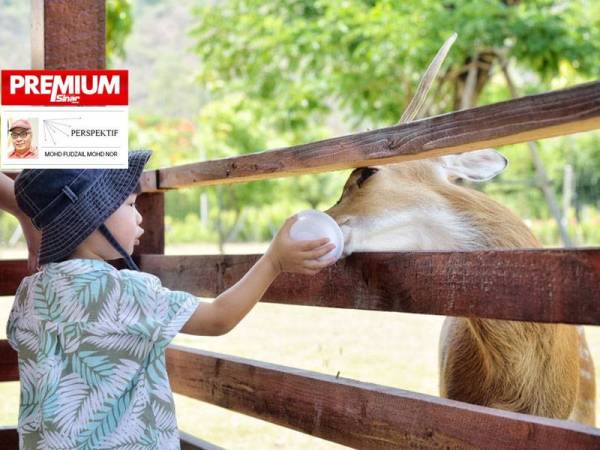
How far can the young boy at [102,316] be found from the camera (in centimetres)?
194

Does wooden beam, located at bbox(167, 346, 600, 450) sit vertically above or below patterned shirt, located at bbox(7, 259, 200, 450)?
below

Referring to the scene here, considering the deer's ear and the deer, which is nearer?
the deer

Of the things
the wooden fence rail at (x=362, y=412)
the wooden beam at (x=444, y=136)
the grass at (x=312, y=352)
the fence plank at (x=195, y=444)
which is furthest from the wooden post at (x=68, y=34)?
the grass at (x=312, y=352)

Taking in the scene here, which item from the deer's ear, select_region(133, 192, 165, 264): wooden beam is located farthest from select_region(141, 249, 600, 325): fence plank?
→ select_region(133, 192, 165, 264): wooden beam

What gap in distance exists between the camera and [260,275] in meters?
1.95

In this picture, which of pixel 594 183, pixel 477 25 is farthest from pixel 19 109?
pixel 594 183

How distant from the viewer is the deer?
2602 millimetres

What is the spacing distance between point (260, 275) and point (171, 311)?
0.22 metres

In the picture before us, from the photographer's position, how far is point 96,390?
77.0 inches

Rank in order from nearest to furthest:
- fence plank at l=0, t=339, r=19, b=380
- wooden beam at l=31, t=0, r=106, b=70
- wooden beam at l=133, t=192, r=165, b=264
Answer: wooden beam at l=31, t=0, r=106, b=70 → fence plank at l=0, t=339, r=19, b=380 → wooden beam at l=133, t=192, r=165, b=264

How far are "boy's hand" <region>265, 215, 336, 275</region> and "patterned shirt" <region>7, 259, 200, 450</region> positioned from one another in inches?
8.8

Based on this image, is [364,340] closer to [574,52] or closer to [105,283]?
[574,52]

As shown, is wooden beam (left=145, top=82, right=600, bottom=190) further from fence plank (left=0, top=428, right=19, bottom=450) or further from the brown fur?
fence plank (left=0, top=428, right=19, bottom=450)

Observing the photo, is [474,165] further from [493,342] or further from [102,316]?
[102,316]
